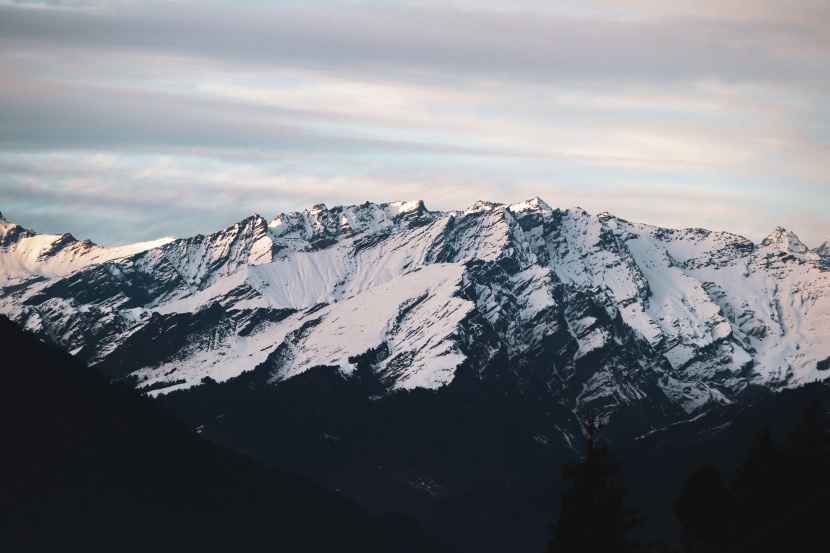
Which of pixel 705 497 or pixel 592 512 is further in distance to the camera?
pixel 705 497

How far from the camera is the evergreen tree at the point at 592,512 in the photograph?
7000 cm

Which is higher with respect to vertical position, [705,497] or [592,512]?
[705,497]

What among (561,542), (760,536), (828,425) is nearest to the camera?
(760,536)

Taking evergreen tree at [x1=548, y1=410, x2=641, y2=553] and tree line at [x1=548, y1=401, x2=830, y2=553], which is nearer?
evergreen tree at [x1=548, y1=410, x2=641, y2=553]

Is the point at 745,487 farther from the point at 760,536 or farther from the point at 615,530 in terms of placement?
the point at 760,536

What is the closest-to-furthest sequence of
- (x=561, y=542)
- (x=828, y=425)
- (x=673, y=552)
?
1. (x=561, y=542)
2. (x=673, y=552)
3. (x=828, y=425)

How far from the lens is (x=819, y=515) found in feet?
139

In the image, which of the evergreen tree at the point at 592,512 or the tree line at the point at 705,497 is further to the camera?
the tree line at the point at 705,497

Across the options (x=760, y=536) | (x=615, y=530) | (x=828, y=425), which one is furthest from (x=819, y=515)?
(x=828, y=425)

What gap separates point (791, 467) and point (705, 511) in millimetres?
10476

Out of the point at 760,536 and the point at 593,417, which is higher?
the point at 593,417

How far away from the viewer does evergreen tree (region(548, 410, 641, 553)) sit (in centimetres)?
7000

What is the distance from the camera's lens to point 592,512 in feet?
231

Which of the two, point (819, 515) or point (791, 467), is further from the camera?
point (791, 467)
